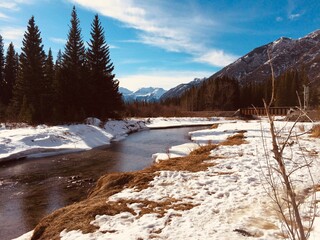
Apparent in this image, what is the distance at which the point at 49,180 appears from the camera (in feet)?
36.2

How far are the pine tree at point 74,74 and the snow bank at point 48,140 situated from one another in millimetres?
4824

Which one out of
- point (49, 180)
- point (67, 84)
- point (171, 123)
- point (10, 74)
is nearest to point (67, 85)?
point (67, 84)

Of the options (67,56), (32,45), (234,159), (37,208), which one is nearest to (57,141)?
(37,208)

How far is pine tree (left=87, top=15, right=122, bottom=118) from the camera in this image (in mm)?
33594

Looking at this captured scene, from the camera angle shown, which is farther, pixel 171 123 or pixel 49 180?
pixel 171 123

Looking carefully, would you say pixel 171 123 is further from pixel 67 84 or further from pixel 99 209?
pixel 99 209

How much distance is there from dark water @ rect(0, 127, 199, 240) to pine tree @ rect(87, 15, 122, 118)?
16.0 meters

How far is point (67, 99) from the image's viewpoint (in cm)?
3020

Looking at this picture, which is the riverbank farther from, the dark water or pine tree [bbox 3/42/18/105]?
pine tree [bbox 3/42/18/105]

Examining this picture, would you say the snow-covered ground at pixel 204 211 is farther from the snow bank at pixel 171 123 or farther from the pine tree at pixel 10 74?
the pine tree at pixel 10 74

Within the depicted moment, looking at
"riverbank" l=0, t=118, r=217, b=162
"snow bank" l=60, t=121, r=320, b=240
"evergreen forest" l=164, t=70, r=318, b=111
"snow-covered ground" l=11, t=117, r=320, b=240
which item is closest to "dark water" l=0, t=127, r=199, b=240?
"riverbank" l=0, t=118, r=217, b=162

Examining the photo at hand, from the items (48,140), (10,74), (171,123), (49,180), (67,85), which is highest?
(10,74)

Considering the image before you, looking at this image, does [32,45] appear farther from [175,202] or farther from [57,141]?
[175,202]

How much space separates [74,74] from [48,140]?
46.4 feet
